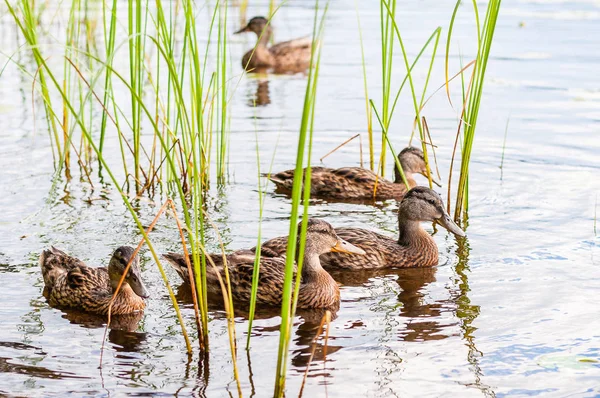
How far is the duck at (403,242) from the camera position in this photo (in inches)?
309

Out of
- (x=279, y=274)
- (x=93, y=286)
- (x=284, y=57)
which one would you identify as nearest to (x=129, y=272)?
(x=93, y=286)

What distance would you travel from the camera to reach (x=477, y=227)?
335 inches

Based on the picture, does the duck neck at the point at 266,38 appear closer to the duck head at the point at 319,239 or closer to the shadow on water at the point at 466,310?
the shadow on water at the point at 466,310

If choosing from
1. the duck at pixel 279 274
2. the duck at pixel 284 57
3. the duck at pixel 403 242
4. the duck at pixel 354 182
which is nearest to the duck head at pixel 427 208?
the duck at pixel 403 242

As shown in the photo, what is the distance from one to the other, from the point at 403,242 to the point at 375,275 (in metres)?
0.52

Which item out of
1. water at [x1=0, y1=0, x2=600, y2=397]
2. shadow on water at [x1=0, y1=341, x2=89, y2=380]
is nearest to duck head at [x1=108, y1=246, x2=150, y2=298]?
water at [x1=0, y1=0, x2=600, y2=397]

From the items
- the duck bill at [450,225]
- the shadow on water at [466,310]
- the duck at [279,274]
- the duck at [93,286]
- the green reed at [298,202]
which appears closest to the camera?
the green reed at [298,202]

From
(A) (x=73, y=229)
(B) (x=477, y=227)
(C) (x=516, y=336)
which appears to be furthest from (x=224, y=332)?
(B) (x=477, y=227)

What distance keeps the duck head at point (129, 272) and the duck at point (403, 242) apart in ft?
4.50

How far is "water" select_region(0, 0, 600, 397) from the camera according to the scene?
5480mm

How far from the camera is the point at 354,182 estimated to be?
9.70 m

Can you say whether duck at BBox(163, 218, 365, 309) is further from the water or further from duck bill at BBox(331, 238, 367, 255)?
the water

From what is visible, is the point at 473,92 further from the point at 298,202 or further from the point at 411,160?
the point at 298,202

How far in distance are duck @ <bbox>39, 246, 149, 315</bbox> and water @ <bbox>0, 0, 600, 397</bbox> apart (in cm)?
13
